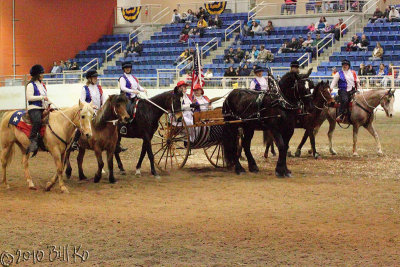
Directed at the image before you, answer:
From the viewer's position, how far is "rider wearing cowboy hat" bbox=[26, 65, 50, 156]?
10.2 m

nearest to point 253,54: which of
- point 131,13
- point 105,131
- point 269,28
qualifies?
point 269,28

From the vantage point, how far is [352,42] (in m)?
26.6

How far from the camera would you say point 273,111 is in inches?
464

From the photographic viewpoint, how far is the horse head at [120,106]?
10.7m

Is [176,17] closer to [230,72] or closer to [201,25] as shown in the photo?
[201,25]

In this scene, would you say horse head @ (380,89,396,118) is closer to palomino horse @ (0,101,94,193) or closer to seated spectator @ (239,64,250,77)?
palomino horse @ (0,101,94,193)

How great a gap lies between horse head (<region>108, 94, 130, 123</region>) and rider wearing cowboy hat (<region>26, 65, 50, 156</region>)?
1.06 meters

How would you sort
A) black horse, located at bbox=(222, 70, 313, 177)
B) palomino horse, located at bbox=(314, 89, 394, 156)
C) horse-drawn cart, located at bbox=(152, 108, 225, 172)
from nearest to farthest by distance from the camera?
black horse, located at bbox=(222, 70, 313, 177), horse-drawn cart, located at bbox=(152, 108, 225, 172), palomino horse, located at bbox=(314, 89, 394, 156)

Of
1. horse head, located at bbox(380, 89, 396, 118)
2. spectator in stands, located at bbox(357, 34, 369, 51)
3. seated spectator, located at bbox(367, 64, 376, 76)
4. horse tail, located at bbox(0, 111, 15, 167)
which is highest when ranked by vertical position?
spectator in stands, located at bbox(357, 34, 369, 51)

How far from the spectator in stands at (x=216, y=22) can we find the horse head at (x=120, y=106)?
21.8 meters

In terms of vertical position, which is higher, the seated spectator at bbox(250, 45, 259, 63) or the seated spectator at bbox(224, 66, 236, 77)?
the seated spectator at bbox(250, 45, 259, 63)

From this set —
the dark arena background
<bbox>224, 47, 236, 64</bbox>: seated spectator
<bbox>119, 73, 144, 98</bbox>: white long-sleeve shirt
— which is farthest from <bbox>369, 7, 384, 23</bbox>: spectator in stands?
<bbox>119, 73, 144, 98</bbox>: white long-sleeve shirt

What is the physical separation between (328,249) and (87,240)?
2.60 metres

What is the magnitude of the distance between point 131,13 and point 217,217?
2864 centimetres
